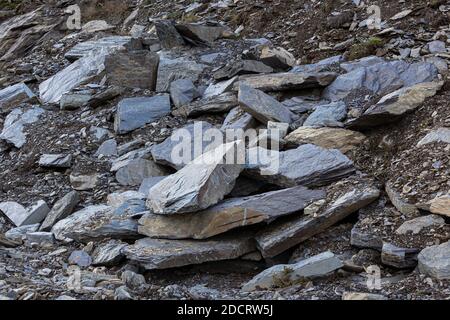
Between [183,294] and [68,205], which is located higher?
[183,294]

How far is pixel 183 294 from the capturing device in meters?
5.95

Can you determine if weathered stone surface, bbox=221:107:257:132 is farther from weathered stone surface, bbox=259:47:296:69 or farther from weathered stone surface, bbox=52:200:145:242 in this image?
weathered stone surface, bbox=52:200:145:242

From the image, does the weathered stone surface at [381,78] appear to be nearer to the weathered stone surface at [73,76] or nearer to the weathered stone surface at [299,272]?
the weathered stone surface at [299,272]

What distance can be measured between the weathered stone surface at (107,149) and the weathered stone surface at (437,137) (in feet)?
14.4

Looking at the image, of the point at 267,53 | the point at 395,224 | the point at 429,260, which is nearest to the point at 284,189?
the point at 395,224

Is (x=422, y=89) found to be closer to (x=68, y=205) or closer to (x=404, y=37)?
(x=404, y=37)

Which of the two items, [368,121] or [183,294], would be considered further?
[368,121]

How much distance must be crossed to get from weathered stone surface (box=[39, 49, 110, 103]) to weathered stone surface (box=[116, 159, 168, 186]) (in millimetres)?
3188

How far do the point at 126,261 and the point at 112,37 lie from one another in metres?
7.17

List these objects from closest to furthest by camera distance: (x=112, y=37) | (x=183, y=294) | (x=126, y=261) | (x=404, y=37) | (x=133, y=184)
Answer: (x=183, y=294) → (x=126, y=261) → (x=133, y=184) → (x=404, y=37) → (x=112, y=37)

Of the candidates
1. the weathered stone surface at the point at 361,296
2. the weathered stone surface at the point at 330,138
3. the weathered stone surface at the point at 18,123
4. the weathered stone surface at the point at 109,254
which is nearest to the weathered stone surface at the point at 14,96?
the weathered stone surface at the point at 18,123

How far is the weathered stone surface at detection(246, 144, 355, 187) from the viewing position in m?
7.44
